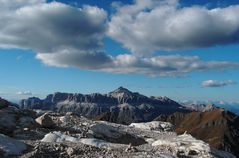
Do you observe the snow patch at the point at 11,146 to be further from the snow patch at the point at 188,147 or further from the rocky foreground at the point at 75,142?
the snow patch at the point at 188,147

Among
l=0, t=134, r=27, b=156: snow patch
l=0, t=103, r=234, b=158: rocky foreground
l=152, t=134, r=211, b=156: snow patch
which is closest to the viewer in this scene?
l=0, t=134, r=27, b=156: snow patch

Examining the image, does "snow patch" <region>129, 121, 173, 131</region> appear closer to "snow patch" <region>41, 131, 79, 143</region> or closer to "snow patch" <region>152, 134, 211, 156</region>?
"snow patch" <region>152, 134, 211, 156</region>

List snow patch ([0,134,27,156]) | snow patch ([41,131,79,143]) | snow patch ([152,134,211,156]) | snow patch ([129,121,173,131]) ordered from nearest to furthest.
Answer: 1. snow patch ([0,134,27,156])
2. snow patch ([41,131,79,143])
3. snow patch ([152,134,211,156])
4. snow patch ([129,121,173,131])

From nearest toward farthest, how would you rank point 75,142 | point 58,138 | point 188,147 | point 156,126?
point 75,142 → point 58,138 → point 188,147 → point 156,126

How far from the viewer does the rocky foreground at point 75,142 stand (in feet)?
92.4

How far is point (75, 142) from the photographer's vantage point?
1305 inches

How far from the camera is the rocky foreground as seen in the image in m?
28.2

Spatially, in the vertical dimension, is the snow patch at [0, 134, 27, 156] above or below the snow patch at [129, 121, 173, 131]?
below

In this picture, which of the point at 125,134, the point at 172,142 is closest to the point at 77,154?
the point at 172,142

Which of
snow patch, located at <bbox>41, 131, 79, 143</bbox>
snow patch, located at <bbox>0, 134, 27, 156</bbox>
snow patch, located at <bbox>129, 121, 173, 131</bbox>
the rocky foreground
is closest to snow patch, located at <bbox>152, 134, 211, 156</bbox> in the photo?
the rocky foreground

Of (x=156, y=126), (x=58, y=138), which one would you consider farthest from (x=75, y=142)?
(x=156, y=126)

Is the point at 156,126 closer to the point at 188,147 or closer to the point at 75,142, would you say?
the point at 188,147

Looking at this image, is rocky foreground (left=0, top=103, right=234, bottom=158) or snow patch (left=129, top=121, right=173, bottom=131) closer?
rocky foreground (left=0, top=103, right=234, bottom=158)

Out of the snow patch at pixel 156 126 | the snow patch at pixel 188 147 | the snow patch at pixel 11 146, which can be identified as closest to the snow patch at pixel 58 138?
the snow patch at pixel 11 146
